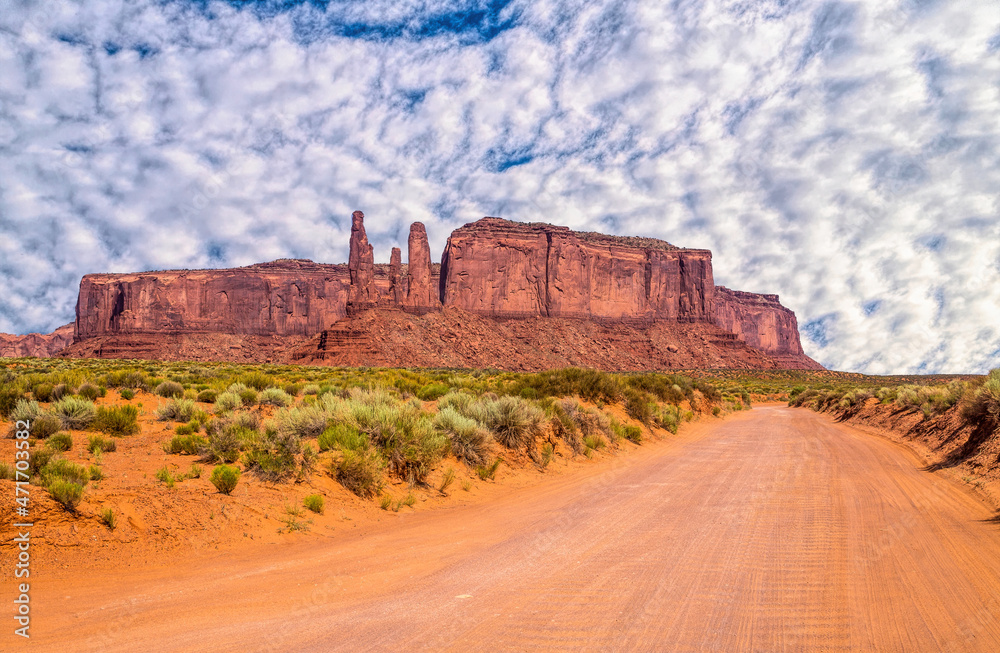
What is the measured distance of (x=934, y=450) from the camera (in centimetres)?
1255

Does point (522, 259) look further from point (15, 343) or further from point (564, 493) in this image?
point (15, 343)

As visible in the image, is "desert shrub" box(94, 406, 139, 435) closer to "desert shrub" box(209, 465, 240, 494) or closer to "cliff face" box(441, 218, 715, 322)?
"desert shrub" box(209, 465, 240, 494)

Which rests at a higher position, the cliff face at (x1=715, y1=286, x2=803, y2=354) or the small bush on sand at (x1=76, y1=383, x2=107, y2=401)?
the cliff face at (x1=715, y1=286, x2=803, y2=354)

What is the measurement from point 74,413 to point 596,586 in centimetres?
1143

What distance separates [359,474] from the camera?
26.9 ft

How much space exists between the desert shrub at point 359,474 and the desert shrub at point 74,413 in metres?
6.24

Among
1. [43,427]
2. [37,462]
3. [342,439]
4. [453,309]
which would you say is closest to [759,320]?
[453,309]

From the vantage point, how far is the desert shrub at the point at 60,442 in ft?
28.8

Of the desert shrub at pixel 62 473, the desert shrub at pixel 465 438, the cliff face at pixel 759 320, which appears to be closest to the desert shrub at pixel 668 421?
the desert shrub at pixel 465 438

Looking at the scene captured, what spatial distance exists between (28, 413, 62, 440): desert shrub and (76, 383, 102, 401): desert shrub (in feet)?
17.4

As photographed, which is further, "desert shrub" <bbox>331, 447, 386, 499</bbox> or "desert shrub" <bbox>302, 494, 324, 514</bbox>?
"desert shrub" <bbox>331, 447, 386, 499</bbox>

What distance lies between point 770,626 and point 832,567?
1617 millimetres

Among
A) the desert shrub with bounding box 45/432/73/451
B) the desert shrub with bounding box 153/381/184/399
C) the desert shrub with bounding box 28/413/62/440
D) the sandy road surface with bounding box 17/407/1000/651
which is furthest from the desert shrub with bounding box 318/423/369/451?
the desert shrub with bounding box 153/381/184/399

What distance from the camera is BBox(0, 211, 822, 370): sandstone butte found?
3364 inches
